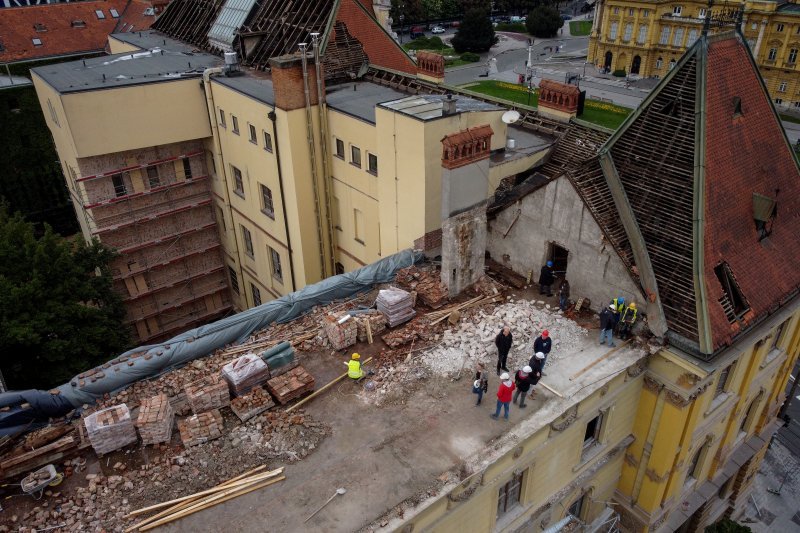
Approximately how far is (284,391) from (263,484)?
3187 millimetres

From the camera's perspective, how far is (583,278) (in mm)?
22250

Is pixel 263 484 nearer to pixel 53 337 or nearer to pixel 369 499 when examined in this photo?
pixel 369 499

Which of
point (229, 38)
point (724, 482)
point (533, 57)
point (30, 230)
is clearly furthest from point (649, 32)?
point (30, 230)

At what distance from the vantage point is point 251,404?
17797mm

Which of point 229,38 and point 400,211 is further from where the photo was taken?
point 229,38

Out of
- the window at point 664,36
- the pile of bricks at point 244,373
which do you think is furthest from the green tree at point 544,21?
the pile of bricks at point 244,373

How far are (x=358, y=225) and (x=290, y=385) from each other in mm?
14444

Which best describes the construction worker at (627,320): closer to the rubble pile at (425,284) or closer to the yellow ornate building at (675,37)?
the rubble pile at (425,284)

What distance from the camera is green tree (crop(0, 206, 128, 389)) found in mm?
26609

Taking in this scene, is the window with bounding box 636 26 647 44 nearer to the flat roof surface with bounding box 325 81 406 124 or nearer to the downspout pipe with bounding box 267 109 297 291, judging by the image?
the flat roof surface with bounding box 325 81 406 124

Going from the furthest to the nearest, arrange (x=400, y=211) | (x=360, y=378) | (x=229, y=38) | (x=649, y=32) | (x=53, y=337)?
1. (x=649, y=32)
2. (x=229, y=38)
3. (x=53, y=337)
4. (x=400, y=211)
5. (x=360, y=378)

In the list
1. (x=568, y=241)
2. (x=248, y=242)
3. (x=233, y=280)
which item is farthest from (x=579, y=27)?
(x=568, y=241)

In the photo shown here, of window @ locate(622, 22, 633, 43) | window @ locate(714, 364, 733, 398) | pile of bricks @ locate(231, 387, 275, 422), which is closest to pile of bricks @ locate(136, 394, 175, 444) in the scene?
pile of bricks @ locate(231, 387, 275, 422)

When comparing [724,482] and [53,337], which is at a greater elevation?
[53,337]
